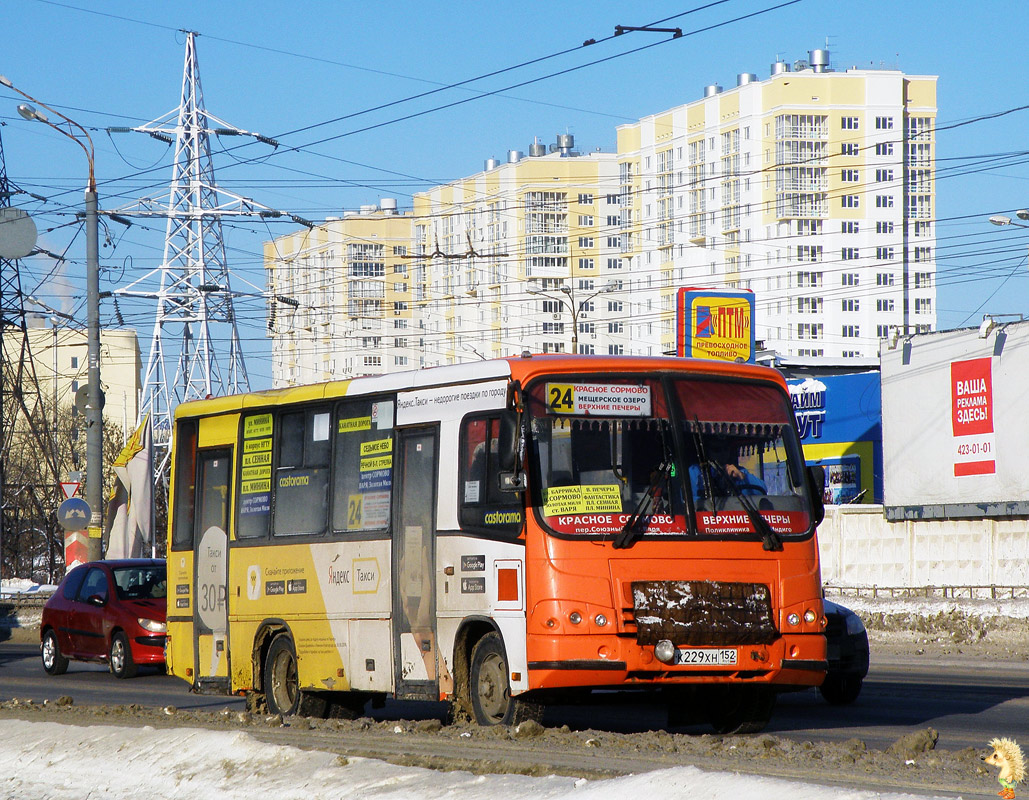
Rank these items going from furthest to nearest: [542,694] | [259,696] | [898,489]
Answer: [898,489] < [259,696] < [542,694]

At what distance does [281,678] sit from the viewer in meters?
13.8

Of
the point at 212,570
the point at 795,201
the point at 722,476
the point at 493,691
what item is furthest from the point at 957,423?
Answer: the point at 795,201

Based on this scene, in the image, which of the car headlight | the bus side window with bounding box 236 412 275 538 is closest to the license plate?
the car headlight

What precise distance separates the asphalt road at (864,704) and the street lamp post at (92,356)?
5024 mm

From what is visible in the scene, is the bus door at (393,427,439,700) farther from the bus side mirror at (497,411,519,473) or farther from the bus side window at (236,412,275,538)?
the bus side window at (236,412,275,538)

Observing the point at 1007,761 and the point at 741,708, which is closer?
the point at 1007,761

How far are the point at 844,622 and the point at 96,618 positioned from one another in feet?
37.5

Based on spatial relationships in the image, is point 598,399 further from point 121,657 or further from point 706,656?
point 121,657

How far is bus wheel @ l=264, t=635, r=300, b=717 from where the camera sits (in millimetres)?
13623

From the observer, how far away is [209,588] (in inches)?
581

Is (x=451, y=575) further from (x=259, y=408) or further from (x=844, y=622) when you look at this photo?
(x=844, y=622)

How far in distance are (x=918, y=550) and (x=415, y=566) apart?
28.7 m

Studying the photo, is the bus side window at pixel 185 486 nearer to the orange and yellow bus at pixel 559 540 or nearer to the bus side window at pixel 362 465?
the orange and yellow bus at pixel 559 540

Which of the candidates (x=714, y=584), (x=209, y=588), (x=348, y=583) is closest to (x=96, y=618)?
(x=209, y=588)
